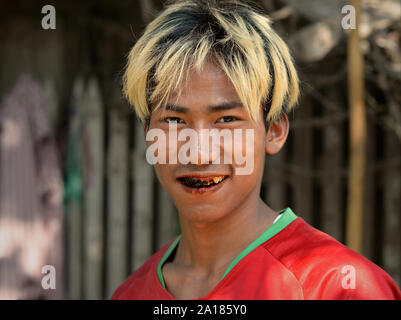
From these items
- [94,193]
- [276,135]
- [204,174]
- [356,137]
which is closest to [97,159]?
[94,193]

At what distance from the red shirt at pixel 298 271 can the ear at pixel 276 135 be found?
225mm

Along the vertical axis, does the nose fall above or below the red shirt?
above

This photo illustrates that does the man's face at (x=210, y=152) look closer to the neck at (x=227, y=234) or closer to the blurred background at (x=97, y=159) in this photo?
the neck at (x=227, y=234)

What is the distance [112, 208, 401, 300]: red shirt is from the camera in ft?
5.19

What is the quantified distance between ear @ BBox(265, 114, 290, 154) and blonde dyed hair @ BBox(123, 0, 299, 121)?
30 mm

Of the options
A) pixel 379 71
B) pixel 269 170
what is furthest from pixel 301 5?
pixel 269 170

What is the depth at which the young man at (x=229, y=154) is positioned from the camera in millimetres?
1666

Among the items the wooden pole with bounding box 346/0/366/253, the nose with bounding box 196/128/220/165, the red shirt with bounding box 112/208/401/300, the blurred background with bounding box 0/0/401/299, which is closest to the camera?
the red shirt with bounding box 112/208/401/300

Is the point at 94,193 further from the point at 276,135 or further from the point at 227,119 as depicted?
the point at 227,119

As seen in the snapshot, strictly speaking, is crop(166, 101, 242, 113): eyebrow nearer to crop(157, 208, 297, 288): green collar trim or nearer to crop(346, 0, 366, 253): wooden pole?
crop(157, 208, 297, 288): green collar trim

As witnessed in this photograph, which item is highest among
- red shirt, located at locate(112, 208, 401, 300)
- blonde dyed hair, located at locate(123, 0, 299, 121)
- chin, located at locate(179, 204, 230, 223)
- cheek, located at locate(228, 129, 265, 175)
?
blonde dyed hair, located at locate(123, 0, 299, 121)

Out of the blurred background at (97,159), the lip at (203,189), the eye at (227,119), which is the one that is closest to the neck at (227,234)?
the lip at (203,189)

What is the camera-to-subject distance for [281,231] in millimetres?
1849

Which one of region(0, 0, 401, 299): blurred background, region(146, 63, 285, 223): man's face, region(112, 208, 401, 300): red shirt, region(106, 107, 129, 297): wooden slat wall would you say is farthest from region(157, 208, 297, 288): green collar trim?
region(106, 107, 129, 297): wooden slat wall
